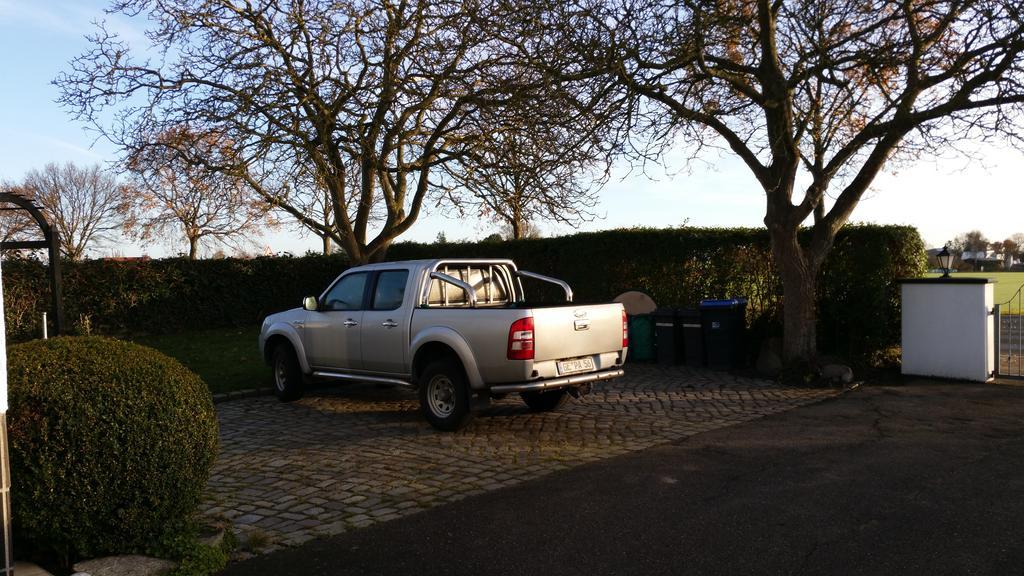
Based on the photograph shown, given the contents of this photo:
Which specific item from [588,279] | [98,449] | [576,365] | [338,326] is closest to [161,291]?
[588,279]

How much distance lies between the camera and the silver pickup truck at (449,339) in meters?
8.16

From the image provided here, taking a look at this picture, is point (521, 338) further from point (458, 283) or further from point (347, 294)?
point (347, 294)

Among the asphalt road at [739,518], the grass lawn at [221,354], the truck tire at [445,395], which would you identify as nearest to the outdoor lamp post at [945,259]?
the asphalt road at [739,518]

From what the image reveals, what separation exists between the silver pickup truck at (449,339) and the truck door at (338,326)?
14mm

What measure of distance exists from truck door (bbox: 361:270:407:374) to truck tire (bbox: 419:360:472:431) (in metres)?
0.52

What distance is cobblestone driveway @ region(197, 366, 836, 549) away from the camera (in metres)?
6.04

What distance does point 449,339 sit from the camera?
8500mm

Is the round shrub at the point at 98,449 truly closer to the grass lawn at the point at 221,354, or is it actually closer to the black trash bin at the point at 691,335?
the grass lawn at the point at 221,354

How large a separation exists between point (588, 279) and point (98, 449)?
526 inches

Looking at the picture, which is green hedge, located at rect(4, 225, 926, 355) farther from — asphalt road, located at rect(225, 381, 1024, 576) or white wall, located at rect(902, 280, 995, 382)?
asphalt road, located at rect(225, 381, 1024, 576)

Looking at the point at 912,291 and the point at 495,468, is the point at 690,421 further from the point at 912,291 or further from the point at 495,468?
the point at 912,291

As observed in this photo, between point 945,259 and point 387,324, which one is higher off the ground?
point 945,259

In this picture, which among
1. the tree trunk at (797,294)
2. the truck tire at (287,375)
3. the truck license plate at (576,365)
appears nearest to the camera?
the truck license plate at (576,365)

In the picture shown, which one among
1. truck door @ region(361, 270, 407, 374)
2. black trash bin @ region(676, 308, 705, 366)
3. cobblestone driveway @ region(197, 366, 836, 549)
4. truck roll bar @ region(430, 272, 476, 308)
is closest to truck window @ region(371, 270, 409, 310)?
truck door @ region(361, 270, 407, 374)
